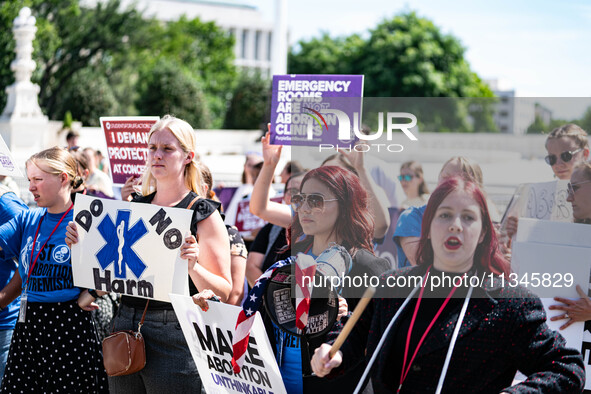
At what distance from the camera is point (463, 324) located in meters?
2.25

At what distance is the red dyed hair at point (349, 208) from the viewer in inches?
99.7

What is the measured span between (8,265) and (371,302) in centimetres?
238

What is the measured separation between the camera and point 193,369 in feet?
10.3

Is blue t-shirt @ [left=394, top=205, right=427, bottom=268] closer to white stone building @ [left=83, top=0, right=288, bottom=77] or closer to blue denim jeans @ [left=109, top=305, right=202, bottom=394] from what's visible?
blue denim jeans @ [left=109, top=305, right=202, bottom=394]

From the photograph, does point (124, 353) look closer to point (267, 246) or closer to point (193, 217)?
point (193, 217)

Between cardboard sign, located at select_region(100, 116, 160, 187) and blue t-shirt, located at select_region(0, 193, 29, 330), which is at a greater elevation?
cardboard sign, located at select_region(100, 116, 160, 187)

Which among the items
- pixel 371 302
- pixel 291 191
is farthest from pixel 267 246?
pixel 371 302

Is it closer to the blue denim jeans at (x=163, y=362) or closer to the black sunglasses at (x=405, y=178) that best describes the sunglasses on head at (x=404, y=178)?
the black sunglasses at (x=405, y=178)

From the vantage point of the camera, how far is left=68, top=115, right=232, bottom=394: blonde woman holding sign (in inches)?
122

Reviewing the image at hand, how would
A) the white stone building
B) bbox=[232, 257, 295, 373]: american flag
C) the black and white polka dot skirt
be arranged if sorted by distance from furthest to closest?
the white stone building, the black and white polka dot skirt, bbox=[232, 257, 295, 373]: american flag

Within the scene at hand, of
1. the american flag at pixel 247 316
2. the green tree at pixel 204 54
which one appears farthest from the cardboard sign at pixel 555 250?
the green tree at pixel 204 54

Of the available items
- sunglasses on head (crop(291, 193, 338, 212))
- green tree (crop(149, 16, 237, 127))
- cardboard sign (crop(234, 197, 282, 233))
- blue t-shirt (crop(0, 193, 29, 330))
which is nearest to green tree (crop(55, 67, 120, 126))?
green tree (crop(149, 16, 237, 127))

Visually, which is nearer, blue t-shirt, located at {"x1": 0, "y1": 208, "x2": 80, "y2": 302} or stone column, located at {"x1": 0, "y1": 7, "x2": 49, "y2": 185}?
blue t-shirt, located at {"x1": 0, "y1": 208, "x2": 80, "y2": 302}

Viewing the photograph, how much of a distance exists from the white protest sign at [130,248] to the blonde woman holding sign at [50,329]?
233mm
